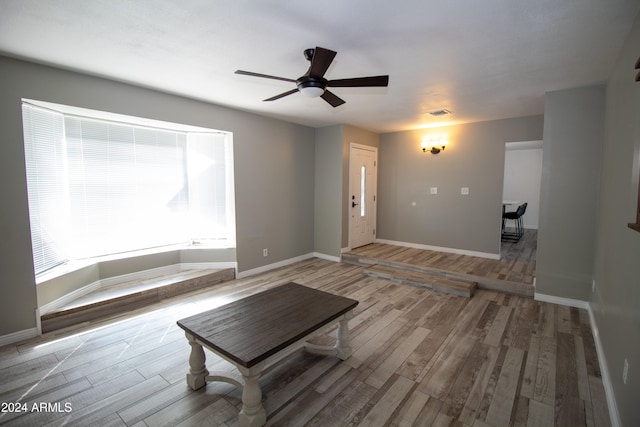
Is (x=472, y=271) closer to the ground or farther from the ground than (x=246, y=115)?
closer to the ground

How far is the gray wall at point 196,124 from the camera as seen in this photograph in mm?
2664

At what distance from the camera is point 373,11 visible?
6.28 ft

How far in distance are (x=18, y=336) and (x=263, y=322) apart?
8.50 ft

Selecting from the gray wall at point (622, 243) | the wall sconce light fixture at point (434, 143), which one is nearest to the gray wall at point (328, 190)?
the wall sconce light fixture at point (434, 143)

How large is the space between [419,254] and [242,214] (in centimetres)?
341

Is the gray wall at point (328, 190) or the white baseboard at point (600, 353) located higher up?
the gray wall at point (328, 190)

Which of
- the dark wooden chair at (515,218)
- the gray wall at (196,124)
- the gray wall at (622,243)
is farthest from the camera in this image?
the dark wooden chair at (515,218)

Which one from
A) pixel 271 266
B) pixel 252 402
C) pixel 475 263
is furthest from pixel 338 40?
pixel 475 263

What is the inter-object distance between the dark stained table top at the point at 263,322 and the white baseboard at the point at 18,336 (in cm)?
197

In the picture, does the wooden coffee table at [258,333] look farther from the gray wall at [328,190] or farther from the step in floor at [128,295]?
the gray wall at [328,190]

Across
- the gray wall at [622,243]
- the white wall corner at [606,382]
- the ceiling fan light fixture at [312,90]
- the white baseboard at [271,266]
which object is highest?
the ceiling fan light fixture at [312,90]

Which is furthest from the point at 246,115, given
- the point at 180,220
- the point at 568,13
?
the point at 568,13

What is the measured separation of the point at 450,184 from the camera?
5.57 m

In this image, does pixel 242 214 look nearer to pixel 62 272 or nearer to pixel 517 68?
pixel 62 272
